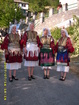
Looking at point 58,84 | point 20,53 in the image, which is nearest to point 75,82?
point 58,84

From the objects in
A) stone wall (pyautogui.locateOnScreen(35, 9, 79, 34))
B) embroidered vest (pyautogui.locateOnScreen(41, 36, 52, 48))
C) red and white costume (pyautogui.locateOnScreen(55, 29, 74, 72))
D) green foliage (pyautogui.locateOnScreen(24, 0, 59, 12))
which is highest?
green foliage (pyautogui.locateOnScreen(24, 0, 59, 12))

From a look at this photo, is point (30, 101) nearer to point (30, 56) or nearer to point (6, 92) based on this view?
point (6, 92)

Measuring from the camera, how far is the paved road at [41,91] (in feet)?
17.7

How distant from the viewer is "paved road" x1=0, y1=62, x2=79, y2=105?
5398 mm

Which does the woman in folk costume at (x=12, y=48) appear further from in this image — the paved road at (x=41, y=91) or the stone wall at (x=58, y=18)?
the stone wall at (x=58, y=18)

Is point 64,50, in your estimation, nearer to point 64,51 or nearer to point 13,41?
point 64,51

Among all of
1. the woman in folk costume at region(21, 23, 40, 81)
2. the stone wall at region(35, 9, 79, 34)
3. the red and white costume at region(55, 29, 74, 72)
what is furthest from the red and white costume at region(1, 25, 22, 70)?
the stone wall at region(35, 9, 79, 34)

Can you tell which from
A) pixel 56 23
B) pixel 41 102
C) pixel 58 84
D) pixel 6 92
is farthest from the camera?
pixel 56 23

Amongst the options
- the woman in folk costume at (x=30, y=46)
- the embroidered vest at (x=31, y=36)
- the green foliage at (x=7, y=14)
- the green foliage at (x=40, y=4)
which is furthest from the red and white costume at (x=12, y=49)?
the green foliage at (x=40, y=4)

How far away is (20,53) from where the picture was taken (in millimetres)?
7211

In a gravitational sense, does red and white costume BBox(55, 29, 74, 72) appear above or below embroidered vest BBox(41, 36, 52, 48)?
below

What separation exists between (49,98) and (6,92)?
1.23 metres

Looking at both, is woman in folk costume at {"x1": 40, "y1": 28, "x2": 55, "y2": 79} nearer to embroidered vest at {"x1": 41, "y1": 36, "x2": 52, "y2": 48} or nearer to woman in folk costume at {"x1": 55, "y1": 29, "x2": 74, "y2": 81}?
embroidered vest at {"x1": 41, "y1": 36, "x2": 52, "y2": 48}

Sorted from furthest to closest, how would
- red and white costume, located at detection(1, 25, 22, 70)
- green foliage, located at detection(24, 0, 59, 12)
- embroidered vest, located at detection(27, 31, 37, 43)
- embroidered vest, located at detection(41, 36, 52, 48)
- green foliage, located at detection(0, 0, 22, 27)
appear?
green foliage, located at detection(24, 0, 59, 12) → green foliage, located at detection(0, 0, 22, 27) → embroidered vest, located at detection(41, 36, 52, 48) → embroidered vest, located at detection(27, 31, 37, 43) → red and white costume, located at detection(1, 25, 22, 70)
